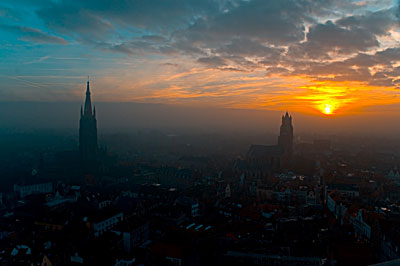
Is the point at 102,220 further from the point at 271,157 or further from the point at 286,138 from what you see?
the point at 286,138

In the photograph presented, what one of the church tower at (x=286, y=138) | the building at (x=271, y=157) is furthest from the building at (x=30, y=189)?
the church tower at (x=286, y=138)

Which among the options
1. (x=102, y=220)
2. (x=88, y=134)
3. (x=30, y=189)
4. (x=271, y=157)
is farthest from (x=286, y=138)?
(x=102, y=220)

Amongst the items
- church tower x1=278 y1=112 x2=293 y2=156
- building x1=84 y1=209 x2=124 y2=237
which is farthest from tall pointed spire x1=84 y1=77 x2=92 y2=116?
building x1=84 y1=209 x2=124 y2=237

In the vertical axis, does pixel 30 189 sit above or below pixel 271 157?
below

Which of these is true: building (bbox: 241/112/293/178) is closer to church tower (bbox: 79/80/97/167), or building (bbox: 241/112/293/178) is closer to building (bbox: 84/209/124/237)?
church tower (bbox: 79/80/97/167)

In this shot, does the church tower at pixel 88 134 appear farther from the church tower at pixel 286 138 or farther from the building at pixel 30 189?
the church tower at pixel 286 138

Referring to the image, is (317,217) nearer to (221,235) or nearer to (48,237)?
(221,235)

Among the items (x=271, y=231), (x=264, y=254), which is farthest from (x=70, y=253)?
(x=271, y=231)

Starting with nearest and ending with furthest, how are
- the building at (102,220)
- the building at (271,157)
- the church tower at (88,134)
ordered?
1. the building at (102,220)
2. the building at (271,157)
3. the church tower at (88,134)
